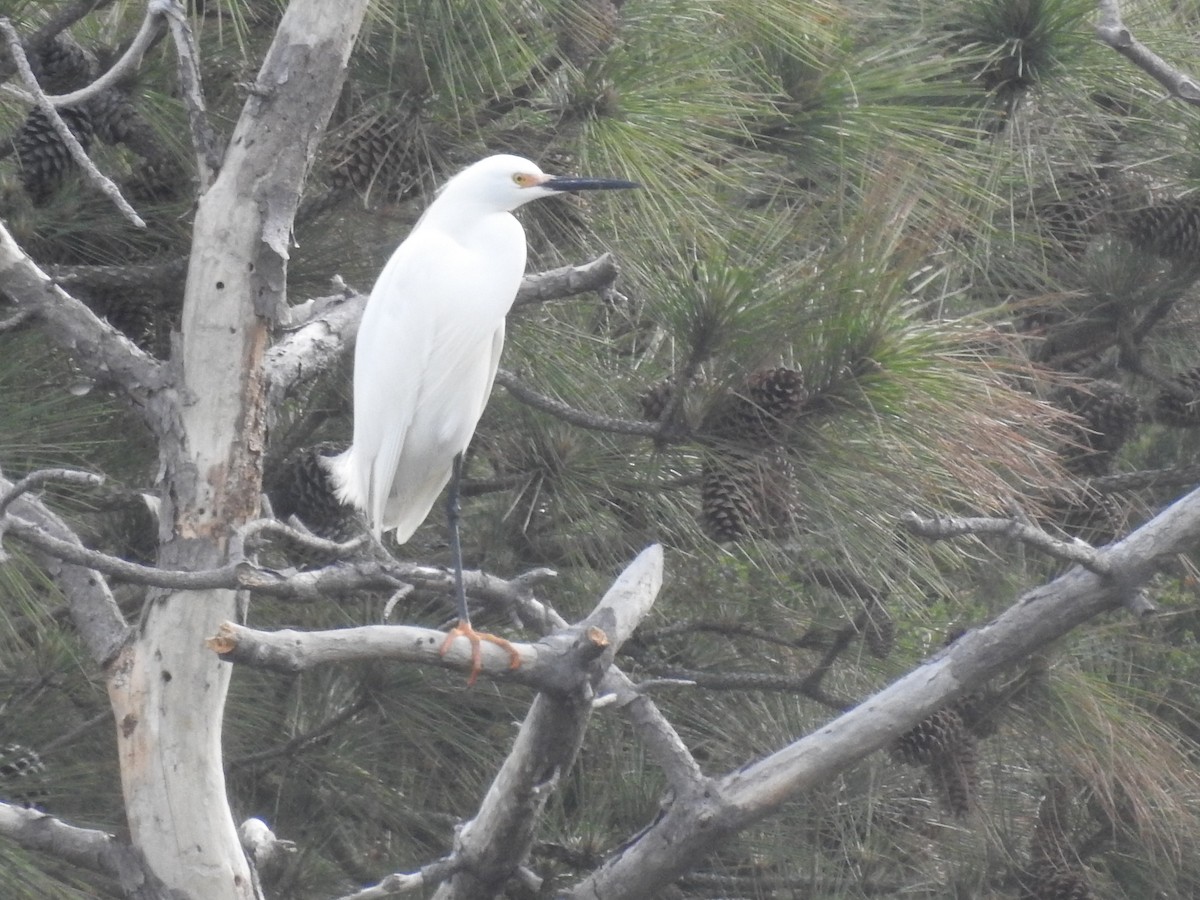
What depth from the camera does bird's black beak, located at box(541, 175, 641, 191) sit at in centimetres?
135

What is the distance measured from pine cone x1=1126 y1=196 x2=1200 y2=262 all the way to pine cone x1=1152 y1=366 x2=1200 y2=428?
0.49 ft

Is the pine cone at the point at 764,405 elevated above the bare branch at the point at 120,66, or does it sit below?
below

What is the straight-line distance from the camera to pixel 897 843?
1.74 meters

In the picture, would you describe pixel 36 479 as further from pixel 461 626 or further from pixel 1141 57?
pixel 1141 57

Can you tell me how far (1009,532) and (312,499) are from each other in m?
0.78

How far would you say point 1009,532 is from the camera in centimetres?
102

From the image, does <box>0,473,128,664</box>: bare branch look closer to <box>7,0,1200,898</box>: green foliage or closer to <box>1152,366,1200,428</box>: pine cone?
<box>7,0,1200,898</box>: green foliage

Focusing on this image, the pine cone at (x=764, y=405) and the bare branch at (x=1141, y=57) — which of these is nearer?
the pine cone at (x=764, y=405)

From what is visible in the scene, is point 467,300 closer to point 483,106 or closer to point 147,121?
point 483,106

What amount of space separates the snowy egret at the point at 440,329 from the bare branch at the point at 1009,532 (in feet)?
1.76

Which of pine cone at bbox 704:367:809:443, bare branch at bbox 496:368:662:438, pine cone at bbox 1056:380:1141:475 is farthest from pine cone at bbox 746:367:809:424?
pine cone at bbox 1056:380:1141:475

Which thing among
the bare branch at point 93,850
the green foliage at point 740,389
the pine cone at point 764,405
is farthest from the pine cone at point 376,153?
the bare branch at point 93,850

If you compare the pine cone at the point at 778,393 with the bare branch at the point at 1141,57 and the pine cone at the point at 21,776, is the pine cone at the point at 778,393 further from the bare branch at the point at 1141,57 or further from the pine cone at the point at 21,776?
the pine cone at the point at 21,776

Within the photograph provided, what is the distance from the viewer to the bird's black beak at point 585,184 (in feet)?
4.43
